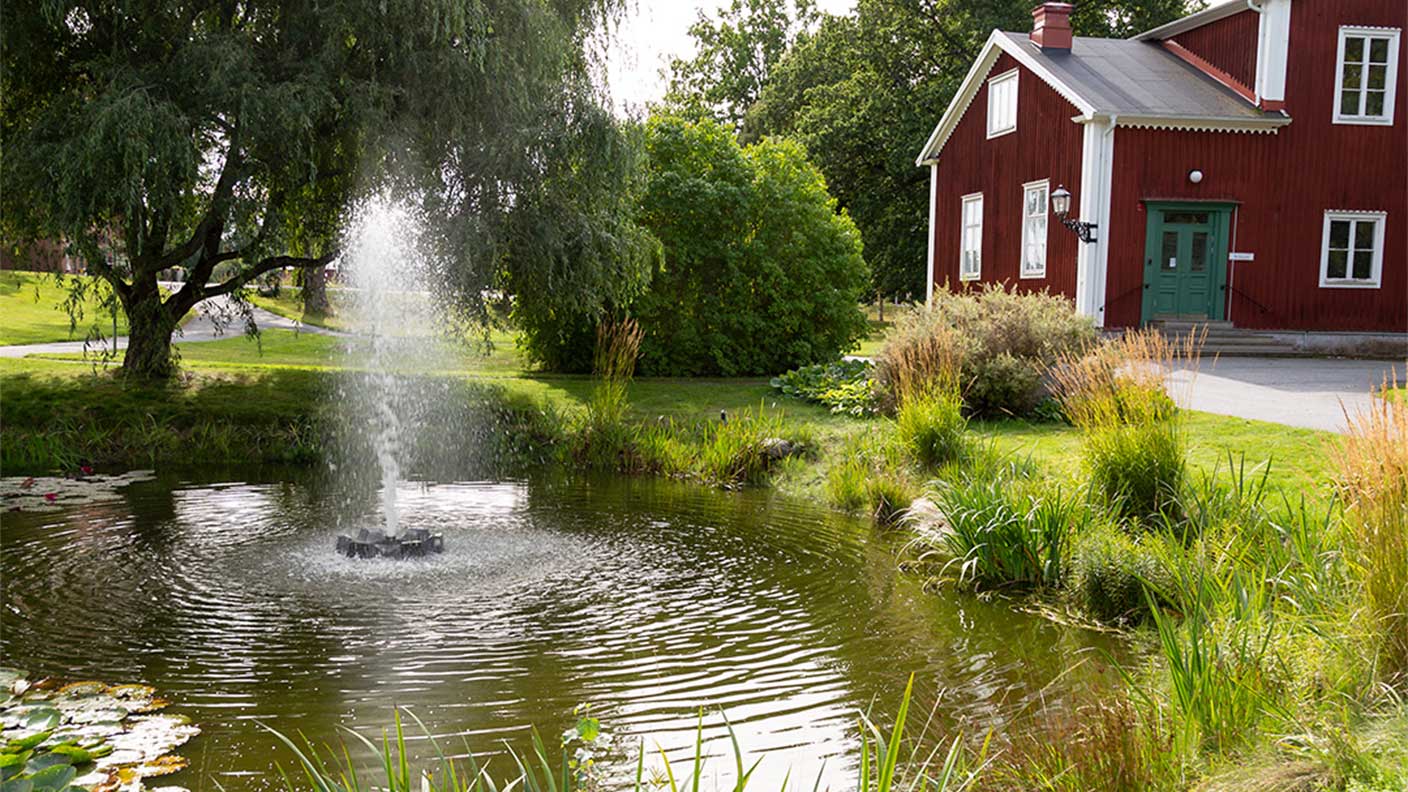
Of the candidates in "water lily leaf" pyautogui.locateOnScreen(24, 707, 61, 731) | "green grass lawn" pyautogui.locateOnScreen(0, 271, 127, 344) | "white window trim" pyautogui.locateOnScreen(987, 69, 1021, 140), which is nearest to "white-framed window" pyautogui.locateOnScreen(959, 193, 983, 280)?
"white window trim" pyautogui.locateOnScreen(987, 69, 1021, 140)

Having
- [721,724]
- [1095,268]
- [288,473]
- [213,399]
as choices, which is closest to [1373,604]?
[721,724]

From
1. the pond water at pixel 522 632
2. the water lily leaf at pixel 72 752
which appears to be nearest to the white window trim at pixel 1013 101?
the pond water at pixel 522 632

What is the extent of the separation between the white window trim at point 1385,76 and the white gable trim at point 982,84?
4.73 meters

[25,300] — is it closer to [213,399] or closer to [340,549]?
[213,399]

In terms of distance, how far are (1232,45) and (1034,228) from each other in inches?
188

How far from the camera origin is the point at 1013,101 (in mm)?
22031

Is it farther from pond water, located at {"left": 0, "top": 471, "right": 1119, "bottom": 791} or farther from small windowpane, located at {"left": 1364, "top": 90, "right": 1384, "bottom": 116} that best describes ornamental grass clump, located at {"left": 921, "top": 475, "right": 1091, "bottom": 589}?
small windowpane, located at {"left": 1364, "top": 90, "right": 1384, "bottom": 116}

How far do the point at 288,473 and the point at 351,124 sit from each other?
3.89 m

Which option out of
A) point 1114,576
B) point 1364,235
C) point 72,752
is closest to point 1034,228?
point 1364,235

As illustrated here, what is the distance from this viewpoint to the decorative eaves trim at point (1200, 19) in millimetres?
20234

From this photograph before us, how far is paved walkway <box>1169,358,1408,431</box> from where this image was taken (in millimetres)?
10914

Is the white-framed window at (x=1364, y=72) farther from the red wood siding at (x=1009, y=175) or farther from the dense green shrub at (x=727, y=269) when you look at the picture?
the dense green shrub at (x=727, y=269)

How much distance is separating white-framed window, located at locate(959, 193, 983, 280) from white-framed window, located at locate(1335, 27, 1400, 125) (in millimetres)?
6670

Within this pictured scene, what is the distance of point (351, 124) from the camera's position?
40.7 ft
